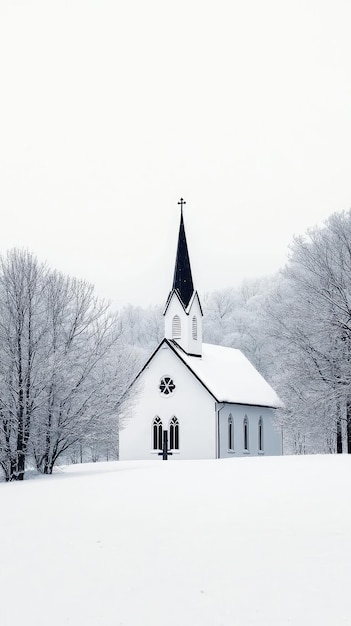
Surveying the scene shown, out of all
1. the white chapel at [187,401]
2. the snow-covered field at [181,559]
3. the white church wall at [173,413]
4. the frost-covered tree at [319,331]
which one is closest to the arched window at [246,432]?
the white chapel at [187,401]

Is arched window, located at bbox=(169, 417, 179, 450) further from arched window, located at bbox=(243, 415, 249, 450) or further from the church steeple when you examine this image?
arched window, located at bbox=(243, 415, 249, 450)

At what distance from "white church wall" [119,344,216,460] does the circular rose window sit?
214 mm

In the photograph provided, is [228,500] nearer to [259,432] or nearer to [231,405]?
[231,405]

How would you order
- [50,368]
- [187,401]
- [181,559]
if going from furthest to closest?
[187,401] → [50,368] → [181,559]

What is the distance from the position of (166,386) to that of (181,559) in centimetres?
3454

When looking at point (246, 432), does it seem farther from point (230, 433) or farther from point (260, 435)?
point (230, 433)

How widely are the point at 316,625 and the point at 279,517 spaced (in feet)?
18.6

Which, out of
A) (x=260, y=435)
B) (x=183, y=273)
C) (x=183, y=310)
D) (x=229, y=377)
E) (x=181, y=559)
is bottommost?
(x=181, y=559)

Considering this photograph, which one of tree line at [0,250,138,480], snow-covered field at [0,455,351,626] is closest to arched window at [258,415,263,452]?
tree line at [0,250,138,480]

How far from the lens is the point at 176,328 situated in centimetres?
4778

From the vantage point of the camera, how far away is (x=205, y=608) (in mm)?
9555

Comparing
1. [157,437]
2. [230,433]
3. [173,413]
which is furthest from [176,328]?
[230,433]

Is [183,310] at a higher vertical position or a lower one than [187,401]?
higher

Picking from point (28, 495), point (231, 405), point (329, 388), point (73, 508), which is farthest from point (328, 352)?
point (73, 508)
